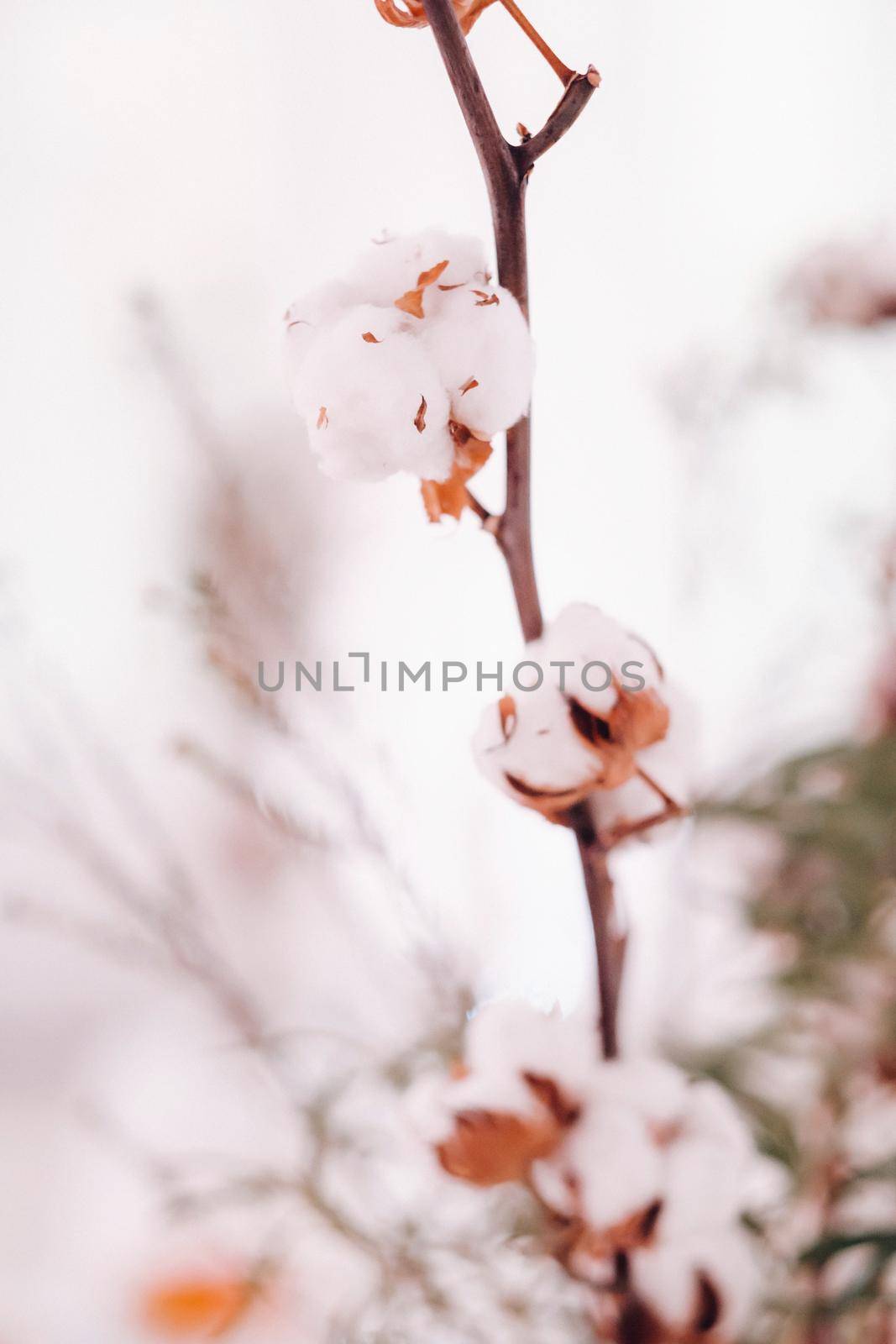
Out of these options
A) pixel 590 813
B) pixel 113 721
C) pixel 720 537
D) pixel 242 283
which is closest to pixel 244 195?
pixel 242 283

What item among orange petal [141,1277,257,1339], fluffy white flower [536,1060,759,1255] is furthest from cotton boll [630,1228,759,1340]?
orange petal [141,1277,257,1339]

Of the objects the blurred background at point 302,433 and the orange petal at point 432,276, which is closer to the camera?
the orange petal at point 432,276

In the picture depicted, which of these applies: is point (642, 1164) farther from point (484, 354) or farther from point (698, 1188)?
point (484, 354)

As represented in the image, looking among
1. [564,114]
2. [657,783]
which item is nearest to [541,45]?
[564,114]

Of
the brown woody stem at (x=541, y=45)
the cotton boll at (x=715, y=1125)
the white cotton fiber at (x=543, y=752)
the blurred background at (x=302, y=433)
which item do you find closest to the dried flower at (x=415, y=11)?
the brown woody stem at (x=541, y=45)

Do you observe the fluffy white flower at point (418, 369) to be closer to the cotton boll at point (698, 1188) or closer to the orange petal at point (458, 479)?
the orange petal at point (458, 479)

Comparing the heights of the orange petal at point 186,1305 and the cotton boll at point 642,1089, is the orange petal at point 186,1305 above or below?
below

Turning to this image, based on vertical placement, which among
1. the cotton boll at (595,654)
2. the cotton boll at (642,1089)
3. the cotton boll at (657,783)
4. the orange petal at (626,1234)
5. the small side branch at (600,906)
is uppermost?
the cotton boll at (595,654)

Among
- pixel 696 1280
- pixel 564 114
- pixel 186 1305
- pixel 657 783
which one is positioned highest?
pixel 564 114
